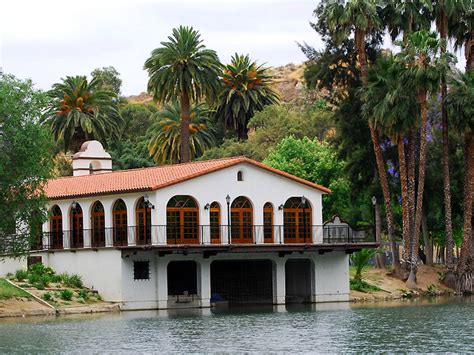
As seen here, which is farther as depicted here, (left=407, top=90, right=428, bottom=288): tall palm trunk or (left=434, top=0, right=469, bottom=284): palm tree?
(left=434, top=0, right=469, bottom=284): palm tree

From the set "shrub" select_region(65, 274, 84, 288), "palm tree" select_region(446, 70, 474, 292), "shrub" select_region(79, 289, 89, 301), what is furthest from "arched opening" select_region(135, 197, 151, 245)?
"palm tree" select_region(446, 70, 474, 292)

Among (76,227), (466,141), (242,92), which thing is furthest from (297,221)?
(242,92)

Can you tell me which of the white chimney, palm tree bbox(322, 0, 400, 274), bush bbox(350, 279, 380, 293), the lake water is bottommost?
the lake water

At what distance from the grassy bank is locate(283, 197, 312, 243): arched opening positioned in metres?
14.7

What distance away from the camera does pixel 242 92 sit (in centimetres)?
10731

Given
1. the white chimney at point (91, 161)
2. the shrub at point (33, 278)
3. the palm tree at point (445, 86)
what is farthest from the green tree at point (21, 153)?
the palm tree at point (445, 86)

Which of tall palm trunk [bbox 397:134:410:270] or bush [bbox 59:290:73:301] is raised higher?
tall palm trunk [bbox 397:134:410:270]

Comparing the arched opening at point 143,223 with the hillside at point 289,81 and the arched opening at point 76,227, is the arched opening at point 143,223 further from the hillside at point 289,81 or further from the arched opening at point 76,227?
the hillside at point 289,81

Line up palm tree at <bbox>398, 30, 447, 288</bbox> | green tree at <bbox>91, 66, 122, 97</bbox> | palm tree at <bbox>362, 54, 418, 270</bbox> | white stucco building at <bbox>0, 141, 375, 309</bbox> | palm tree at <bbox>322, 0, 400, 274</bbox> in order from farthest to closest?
green tree at <bbox>91, 66, 122, 97</bbox>, palm tree at <bbox>322, 0, 400, 274</bbox>, palm tree at <bbox>362, 54, 418, 270</bbox>, palm tree at <bbox>398, 30, 447, 288</bbox>, white stucco building at <bbox>0, 141, 375, 309</bbox>

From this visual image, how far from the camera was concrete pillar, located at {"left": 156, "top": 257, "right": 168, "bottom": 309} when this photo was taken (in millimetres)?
61781

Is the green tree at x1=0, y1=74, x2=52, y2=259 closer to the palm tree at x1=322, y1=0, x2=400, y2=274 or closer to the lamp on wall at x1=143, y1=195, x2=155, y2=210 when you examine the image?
the lamp on wall at x1=143, y1=195, x2=155, y2=210

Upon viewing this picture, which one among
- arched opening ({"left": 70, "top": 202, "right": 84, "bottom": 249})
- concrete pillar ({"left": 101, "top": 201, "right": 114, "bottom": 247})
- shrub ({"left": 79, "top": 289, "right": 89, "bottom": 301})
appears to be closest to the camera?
shrub ({"left": 79, "top": 289, "right": 89, "bottom": 301})

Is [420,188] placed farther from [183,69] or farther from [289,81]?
[289,81]

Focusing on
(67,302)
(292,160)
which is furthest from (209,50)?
(67,302)
